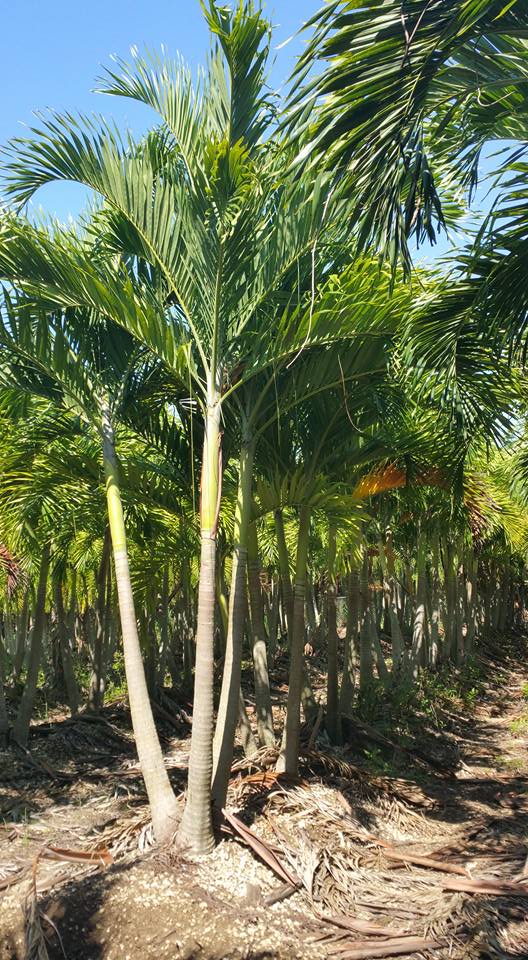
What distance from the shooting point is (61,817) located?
22.1 ft

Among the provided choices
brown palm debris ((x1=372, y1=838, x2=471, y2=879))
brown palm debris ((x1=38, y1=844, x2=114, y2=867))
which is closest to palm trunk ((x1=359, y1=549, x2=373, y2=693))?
brown palm debris ((x1=372, y1=838, x2=471, y2=879))

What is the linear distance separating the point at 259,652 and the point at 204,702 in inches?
89.7

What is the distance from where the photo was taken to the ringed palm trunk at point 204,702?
5.32 m

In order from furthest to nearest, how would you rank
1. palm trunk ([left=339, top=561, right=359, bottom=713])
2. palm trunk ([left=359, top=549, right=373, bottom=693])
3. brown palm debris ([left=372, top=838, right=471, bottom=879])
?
palm trunk ([left=359, top=549, right=373, bottom=693]) → palm trunk ([left=339, top=561, right=359, bottom=713]) → brown palm debris ([left=372, top=838, right=471, bottom=879])

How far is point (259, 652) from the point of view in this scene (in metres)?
7.63

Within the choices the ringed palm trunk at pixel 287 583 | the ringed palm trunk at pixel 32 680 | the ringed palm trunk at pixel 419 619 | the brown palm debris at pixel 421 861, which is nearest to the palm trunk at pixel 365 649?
the ringed palm trunk at pixel 419 619

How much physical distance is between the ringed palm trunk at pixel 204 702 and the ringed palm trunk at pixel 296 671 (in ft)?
4.69

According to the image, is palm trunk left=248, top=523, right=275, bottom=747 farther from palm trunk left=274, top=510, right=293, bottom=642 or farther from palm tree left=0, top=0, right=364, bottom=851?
palm tree left=0, top=0, right=364, bottom=851

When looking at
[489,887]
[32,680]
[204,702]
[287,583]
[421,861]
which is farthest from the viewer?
[32,680]

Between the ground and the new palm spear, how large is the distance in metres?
0.57

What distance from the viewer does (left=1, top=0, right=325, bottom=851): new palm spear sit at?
17.5 ft

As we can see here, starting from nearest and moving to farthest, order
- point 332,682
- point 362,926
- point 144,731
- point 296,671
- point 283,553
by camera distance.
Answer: point 362,926
point 144,731
point 296,671
point 283,553
point 332,682

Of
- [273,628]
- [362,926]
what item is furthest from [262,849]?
[273,628]

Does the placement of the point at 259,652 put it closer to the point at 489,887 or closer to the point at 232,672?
the point at 232,672
